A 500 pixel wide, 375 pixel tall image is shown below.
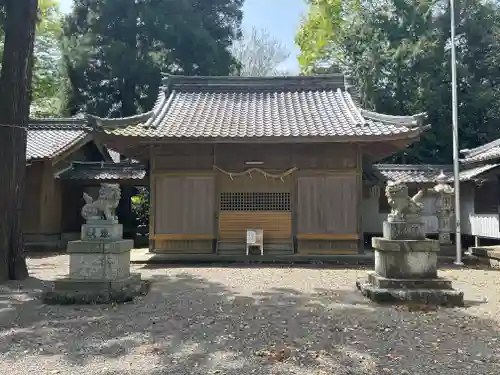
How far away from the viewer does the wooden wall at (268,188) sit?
39.9ft

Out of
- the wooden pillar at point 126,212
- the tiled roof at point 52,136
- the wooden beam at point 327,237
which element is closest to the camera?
the wooden beam at point 327,237

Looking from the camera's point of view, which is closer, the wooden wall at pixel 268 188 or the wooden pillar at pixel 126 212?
the wooden wall at pixel 268 188

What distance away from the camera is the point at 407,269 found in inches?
282

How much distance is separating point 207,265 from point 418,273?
583cm

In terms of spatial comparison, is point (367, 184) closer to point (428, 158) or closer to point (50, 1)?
point (428, 158)

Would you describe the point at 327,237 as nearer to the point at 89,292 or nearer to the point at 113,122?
the point at 113,122

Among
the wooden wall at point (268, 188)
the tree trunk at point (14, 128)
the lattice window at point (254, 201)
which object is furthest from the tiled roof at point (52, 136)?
the lattice window at point (254, 201)

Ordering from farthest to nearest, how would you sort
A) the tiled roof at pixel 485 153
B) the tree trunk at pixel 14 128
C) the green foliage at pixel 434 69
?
the green foliage at pixel 434 69
the tiled roof at pixel 485 153
the tree trunk at pixel 14 128

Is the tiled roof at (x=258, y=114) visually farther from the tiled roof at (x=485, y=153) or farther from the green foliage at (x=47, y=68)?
the green foliage at (x=47, y=68)

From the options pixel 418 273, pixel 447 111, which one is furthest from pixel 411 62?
pixel 418 273

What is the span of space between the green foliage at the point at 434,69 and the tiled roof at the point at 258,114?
8.94 m

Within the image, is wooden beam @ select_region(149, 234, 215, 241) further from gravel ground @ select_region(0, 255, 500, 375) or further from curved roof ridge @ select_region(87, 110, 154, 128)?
gravel ground @ select_region(0, 255, 500, 375)

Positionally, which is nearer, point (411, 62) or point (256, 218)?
point (256, 218)

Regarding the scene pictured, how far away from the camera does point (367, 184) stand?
16.0m
